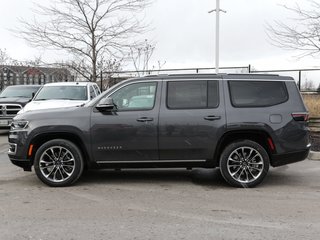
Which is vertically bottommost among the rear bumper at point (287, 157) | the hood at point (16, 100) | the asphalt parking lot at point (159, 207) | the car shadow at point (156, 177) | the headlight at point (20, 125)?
the asphalt parking lot at point (159, 207)

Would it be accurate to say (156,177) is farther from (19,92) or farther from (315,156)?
(19,92)

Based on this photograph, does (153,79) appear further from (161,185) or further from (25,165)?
(25,165)

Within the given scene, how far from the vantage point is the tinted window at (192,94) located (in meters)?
6.87

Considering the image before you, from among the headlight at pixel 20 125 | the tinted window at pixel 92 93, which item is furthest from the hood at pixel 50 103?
the headlight at pixel 20 125

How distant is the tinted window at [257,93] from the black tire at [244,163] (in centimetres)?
65

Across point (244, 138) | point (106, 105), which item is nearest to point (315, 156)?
point (244, 138)

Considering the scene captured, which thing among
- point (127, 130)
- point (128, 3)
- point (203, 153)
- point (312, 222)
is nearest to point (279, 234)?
point (312, 222)

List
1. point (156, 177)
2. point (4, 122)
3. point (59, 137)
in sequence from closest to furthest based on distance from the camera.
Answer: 1. point (59, 137)
2. point (156, 177)
3. point (4, 122)

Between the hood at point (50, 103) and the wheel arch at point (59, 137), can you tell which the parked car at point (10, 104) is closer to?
the hood at point (50, 103)

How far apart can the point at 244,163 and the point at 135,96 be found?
81.6 inches

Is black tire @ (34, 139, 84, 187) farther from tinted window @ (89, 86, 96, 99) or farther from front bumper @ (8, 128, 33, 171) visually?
tinted window @ (89, 86, 96, 99)

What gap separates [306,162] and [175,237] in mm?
5434

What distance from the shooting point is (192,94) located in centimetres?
693

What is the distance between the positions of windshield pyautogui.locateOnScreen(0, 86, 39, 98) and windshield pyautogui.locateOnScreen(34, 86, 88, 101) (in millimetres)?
4111
